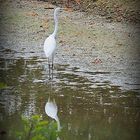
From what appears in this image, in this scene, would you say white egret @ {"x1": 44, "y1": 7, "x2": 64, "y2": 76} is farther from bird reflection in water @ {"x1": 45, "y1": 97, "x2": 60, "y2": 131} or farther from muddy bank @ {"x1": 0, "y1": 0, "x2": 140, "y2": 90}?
bird reflection in water @ {"x1": 45, "y1": 97, "x2": 60, "y2": 131}

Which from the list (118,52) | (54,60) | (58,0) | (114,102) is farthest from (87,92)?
(58,0)

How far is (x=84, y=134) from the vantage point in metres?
2.33

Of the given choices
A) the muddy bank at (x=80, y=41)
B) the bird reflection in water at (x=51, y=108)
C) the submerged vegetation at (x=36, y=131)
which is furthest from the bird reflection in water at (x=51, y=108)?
the submerged vegetation at (x=36, y=131)

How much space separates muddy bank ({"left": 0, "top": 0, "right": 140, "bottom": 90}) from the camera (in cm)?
385

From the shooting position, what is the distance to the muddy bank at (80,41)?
12.6ft

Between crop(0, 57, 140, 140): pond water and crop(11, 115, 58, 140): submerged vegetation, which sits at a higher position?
crop(0, 57, 140, 140): pond water

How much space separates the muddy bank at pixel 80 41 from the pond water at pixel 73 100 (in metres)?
0.13

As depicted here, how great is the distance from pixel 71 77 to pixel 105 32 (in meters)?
1.58

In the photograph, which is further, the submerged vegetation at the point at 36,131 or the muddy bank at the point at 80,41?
the muddy bank at the point at 80,41

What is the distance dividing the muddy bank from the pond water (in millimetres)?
130

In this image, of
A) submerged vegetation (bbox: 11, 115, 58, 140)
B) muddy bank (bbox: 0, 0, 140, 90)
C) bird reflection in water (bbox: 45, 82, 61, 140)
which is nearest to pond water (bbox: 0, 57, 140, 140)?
bird reflection in water (bbox: 45, 82, 61, 140)

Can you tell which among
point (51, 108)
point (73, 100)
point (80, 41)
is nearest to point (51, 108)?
point (51, 108)

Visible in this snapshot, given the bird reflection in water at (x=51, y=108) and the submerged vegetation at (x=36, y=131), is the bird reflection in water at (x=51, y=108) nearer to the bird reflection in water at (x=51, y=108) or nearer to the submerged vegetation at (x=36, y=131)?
the bird reflection in water at (x=51, y=108)

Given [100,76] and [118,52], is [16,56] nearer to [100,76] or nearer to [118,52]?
[100,76]
